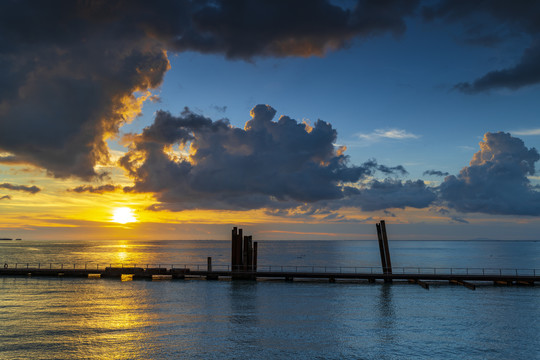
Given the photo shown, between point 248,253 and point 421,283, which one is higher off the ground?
point 248,253

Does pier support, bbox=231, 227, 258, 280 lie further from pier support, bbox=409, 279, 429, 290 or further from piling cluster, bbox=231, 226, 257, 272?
pier support, bbox=409, 279, 429, 290

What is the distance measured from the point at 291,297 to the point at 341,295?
6.44m

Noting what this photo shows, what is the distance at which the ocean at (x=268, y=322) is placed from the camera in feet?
98.8

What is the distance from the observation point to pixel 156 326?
36.6 metres

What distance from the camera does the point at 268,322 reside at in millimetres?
38750

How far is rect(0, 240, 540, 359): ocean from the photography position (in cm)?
3012

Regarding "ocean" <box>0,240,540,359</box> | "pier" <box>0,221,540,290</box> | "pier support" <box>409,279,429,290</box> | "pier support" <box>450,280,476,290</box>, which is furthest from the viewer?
"pier" <box>0,221,540,290</box>

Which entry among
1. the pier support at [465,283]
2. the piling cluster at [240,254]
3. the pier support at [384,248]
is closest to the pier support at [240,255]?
the piling cluster at [240,254]

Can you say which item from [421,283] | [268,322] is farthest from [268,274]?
[268,322]

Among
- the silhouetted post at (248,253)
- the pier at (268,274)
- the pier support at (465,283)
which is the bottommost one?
the pier support at (465,283)

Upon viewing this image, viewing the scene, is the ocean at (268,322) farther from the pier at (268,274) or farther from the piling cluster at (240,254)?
the piling cluster at (240,254)

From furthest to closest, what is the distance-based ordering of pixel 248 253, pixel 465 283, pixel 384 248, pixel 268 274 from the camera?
pixel 248 253 < pixel 268 274 < pixel 384 248 < pixel 465 283

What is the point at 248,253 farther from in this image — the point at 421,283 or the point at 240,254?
the point at 421,283

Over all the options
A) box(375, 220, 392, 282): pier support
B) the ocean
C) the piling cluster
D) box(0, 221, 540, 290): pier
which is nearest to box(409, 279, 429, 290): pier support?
box(0, 221, 540, 290): pier
